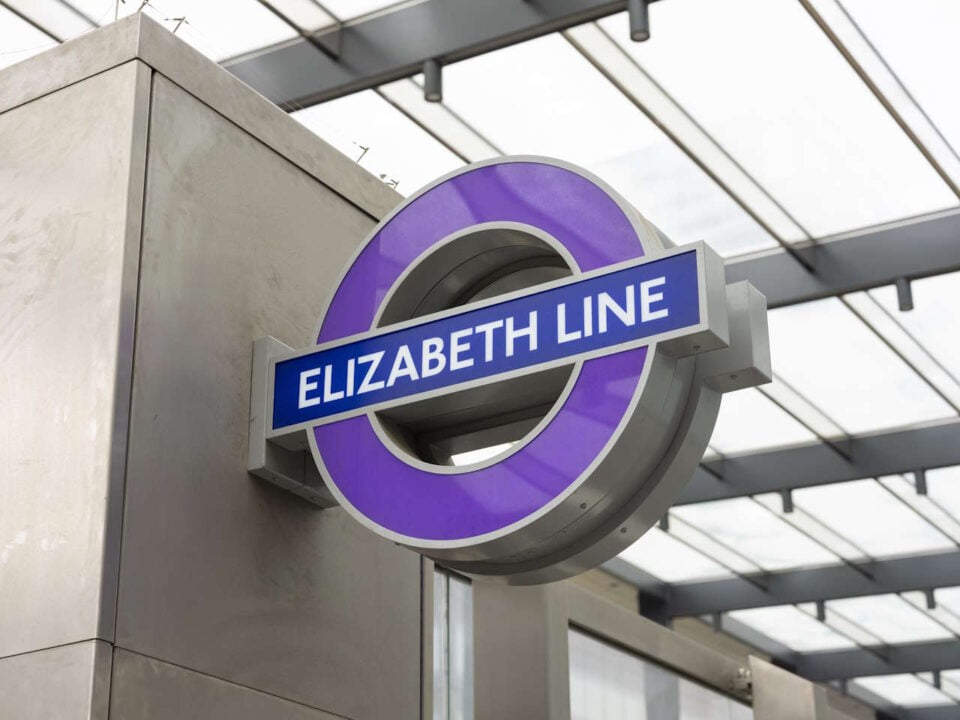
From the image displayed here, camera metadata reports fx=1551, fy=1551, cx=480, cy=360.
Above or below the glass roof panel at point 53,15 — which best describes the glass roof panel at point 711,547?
below

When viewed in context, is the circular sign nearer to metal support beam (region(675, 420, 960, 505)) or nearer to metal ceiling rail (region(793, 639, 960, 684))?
metal support beam (region(675, 420, 960, 505))

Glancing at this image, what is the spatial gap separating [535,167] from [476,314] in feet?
1.36

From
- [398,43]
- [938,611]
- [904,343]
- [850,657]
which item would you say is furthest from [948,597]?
[398,43]

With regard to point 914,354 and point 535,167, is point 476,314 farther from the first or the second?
point 914,354

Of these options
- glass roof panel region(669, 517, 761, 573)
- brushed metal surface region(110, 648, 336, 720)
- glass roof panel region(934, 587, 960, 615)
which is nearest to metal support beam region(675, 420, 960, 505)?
glass roof panel region(669, 517, 761, 573)

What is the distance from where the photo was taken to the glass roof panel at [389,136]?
9.85 meters

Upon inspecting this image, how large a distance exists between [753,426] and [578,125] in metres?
5.09

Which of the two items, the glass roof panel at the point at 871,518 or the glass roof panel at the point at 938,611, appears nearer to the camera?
the glass roof panel at the point at 871,518

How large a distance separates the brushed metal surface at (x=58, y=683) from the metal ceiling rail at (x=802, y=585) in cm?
1399

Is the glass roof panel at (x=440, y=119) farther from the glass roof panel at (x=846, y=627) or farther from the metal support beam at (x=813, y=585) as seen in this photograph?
the glass roof panel at (x=846, y=627)

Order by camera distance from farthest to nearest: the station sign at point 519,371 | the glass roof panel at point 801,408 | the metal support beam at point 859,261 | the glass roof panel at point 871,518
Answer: the glass roof panel at point 871,518 → the glass roof panel at point 801,408 → the metal support beam at point 859,261 → the station sign at point 519,371

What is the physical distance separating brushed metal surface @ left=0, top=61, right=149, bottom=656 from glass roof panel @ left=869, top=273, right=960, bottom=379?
8431mm

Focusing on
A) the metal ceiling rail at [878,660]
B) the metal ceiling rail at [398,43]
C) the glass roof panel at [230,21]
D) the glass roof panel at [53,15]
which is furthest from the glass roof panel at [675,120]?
the metal ceiling rail at [878,660]

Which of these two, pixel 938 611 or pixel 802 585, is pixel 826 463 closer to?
pixel 802 585
